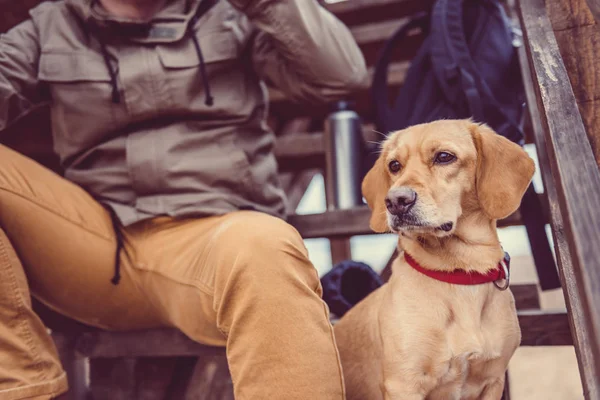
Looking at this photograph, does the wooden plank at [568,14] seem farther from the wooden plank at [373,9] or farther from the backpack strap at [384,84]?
the wooden plank at [373,9]

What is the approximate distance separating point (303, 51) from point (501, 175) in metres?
0.65

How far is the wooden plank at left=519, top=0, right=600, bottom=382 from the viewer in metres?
0.79

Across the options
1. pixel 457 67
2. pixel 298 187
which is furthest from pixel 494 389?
pixel 298 187

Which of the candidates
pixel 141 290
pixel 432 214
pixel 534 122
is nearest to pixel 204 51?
pixel 141 290

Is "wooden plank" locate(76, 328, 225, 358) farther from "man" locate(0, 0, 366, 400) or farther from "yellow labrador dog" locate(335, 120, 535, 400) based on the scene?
"yellow labrador dog" locate(335, 120, 535, 400)

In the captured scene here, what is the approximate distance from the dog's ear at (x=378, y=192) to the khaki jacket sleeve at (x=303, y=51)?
285mm

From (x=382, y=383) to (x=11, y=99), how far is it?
51.6 inches

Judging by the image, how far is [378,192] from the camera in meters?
1.70

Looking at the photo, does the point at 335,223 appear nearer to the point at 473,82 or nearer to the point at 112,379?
the point at 473,82

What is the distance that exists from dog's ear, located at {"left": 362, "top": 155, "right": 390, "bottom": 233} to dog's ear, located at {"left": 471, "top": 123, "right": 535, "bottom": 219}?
0.26m

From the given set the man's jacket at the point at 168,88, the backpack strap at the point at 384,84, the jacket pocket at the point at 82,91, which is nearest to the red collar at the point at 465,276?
the man's jacket at the point at 168,88

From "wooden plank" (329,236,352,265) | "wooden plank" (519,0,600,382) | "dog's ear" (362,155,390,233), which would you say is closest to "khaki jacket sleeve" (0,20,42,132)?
"dog's ear" (362,155,390,233)

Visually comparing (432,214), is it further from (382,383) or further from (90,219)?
(90,219)

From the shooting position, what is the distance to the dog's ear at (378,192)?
163 cm
